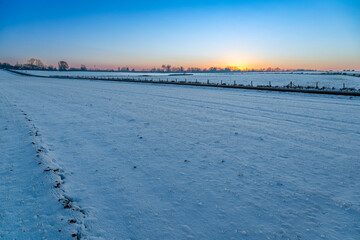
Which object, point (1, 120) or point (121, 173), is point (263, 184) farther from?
point (1, 120)

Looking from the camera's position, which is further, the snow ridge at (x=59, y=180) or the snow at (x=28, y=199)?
the snow ridge at (x=59, y=180)

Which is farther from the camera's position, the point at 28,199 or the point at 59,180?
the point at 59,180

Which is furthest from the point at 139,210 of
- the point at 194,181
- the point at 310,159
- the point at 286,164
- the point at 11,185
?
the point at 310,159

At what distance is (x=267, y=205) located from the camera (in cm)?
390

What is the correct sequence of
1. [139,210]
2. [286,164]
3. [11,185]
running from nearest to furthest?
[139,210]
[11,185]
[286,164]

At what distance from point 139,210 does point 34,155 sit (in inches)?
167

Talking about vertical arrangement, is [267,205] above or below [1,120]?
below

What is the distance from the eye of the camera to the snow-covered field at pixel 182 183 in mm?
3371

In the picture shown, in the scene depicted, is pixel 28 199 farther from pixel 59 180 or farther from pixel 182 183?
pixel 182 183

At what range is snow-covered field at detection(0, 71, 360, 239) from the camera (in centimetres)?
337

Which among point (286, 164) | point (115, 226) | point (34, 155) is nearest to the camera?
point (115, 226)

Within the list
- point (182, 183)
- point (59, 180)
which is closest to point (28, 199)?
point (59, 180)

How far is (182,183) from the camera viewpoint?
15.4 feet

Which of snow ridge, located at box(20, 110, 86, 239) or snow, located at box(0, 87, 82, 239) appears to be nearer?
snow, located at box(0, 87, 82, 239)
